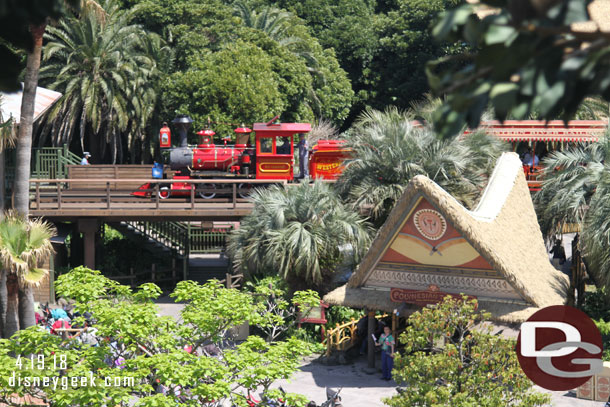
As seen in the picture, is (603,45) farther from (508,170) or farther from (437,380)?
(508,170)

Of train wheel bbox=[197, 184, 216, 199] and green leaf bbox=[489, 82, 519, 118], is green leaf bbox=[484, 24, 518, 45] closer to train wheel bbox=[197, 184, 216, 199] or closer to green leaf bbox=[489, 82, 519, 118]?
green leaf bbox=[489, 82, 519, 118]

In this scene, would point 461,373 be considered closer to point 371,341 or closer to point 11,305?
point 371,341

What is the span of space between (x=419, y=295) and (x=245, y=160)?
1231cm

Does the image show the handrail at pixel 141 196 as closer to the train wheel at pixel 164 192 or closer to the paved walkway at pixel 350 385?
the train wheel at pixel 164 192

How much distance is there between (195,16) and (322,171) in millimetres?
18230

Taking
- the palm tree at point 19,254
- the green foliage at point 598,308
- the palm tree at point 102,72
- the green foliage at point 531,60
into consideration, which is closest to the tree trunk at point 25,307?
the palm tree at point 19,254

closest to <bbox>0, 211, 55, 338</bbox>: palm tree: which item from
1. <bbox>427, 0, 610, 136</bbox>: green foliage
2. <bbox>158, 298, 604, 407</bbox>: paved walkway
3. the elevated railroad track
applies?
<bbox>158, 298, 604, 407</bbox>: paved walkway

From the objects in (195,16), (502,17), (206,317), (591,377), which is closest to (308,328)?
(591,377)

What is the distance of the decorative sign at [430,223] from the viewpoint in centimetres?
1917

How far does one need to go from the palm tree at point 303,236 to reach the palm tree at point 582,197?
5.30 meters

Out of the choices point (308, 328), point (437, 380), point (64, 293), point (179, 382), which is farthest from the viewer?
point (308, 328)

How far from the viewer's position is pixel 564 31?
360 cm

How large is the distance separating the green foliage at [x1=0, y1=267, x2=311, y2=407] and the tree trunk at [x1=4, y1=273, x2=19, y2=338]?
98.8 inches

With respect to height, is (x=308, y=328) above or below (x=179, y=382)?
below
